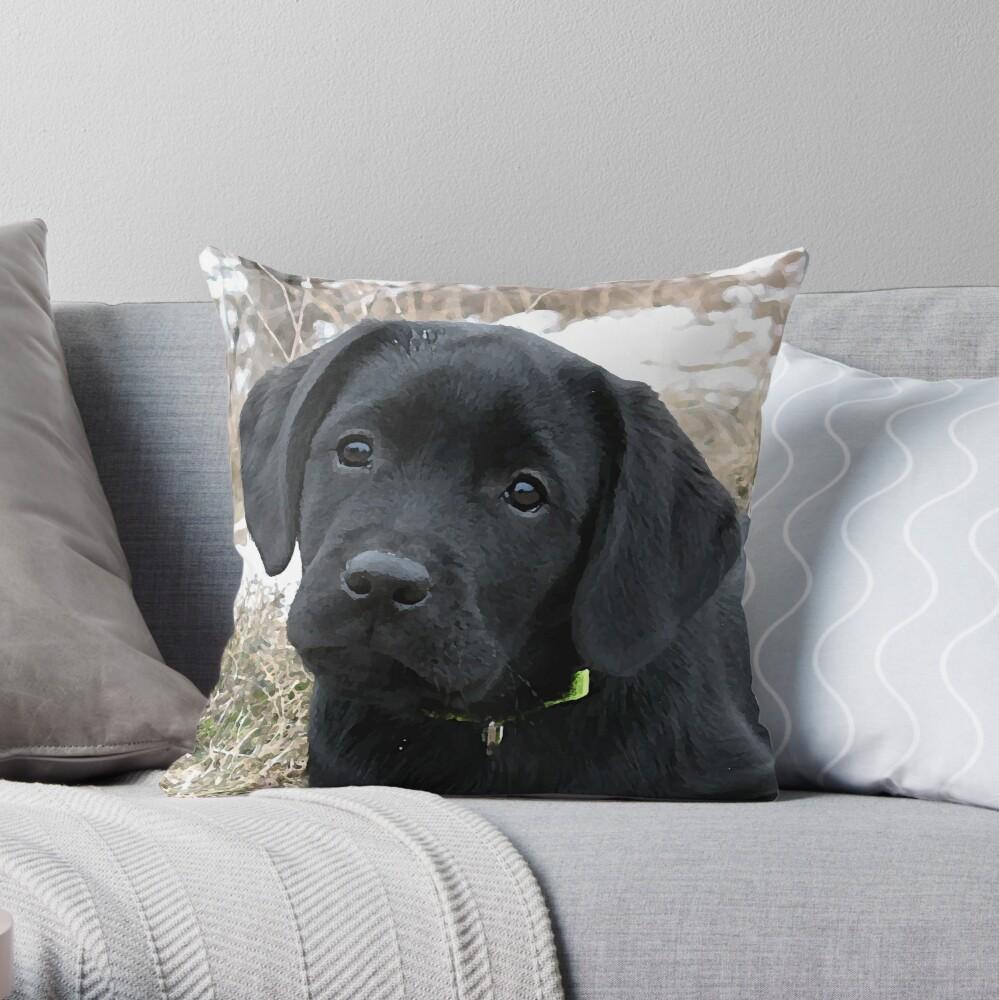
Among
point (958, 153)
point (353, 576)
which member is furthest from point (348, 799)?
point (958, 153)

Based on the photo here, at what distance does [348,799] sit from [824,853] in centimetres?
33

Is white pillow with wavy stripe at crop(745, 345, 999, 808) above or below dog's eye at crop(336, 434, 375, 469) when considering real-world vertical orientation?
below

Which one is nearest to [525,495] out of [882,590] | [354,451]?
[354,451]

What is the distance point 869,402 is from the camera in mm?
1258

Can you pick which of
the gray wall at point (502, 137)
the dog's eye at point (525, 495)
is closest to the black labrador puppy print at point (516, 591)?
the dog's eye at point (525, 495)

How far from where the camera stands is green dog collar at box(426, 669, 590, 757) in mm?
1059

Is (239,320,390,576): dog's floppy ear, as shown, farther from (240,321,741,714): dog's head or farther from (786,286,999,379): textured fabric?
(786,286,999,379): textured fabric

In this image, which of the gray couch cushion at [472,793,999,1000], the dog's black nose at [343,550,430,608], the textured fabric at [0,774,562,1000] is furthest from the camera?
the dog's black nose at [343,550,430,608]

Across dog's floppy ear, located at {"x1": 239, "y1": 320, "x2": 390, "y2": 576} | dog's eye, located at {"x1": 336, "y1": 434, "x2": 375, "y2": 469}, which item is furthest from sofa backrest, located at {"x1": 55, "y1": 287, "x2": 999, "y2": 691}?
A: dog's eye, located at {"x1": 336, "y1": 434, "x2": 375, "y2": 469}

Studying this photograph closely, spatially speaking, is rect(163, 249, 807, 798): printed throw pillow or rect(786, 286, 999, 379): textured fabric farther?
rect(786, 286, 999, 379): textured fabric

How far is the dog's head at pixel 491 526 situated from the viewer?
1.03 m

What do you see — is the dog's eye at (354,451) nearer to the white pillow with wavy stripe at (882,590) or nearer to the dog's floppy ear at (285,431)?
the dog's floppy ear at (285,431)

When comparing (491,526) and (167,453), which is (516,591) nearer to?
(491,526)

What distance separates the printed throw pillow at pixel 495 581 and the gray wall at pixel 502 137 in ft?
2.53
